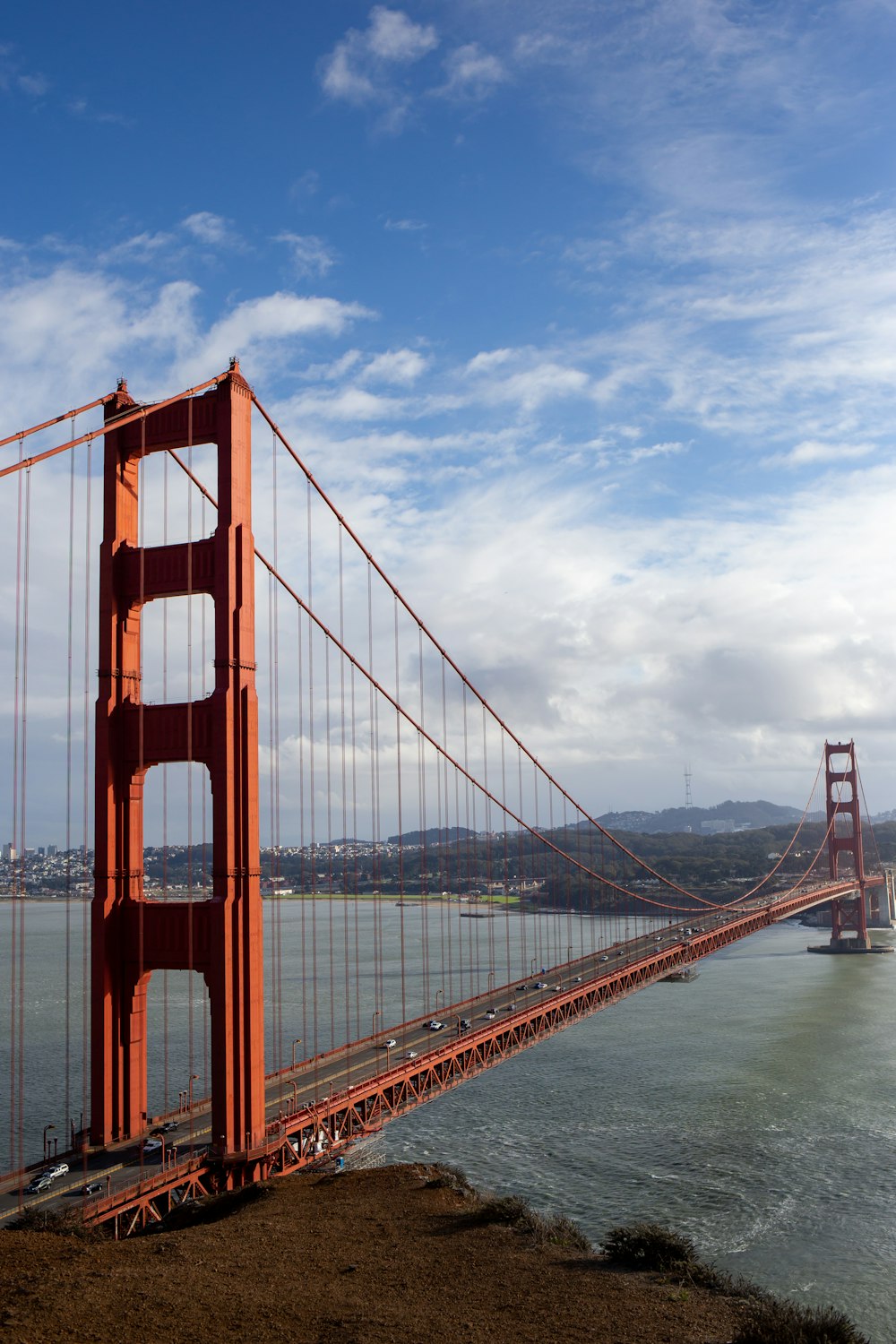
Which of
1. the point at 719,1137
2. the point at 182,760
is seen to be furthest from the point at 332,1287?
the point at 719,1137

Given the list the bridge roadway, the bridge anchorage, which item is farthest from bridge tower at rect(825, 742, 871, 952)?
the bridge roadway

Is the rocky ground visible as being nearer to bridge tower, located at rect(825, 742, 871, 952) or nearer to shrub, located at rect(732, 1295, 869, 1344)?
shrub, located at rect(732, 1295, 869, 1344)

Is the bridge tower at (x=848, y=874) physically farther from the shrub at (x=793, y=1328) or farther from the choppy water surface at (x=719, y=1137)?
the shrub at (x=793, y=1328)

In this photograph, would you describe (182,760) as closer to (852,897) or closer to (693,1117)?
(693,1117)

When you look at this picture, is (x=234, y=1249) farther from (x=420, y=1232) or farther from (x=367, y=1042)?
(x=367, y=1042)

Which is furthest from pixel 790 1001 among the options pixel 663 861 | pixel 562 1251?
pixel 663 861

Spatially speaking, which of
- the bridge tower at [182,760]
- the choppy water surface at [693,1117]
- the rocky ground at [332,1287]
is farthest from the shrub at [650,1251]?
the bridge tower at [182,760]
